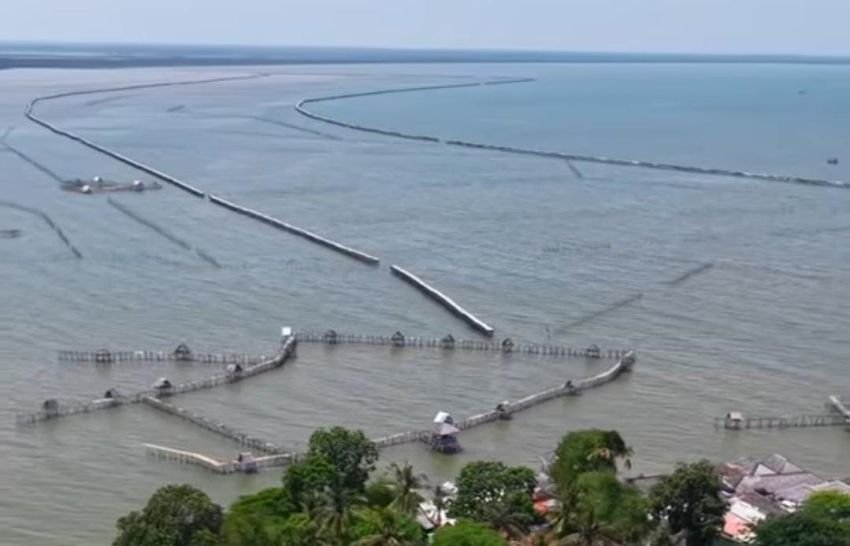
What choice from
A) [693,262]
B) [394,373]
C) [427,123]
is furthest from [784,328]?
[427,123]

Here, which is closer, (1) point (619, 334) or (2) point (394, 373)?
(2) point (394, 373)

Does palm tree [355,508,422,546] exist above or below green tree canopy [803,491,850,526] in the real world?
below

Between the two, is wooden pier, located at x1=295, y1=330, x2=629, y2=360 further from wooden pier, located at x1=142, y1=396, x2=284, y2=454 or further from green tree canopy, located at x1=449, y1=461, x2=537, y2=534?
green tree canopy, located at x1=449, y1=461, x2=537, y2=534

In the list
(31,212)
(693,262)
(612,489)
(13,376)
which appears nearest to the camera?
(612,489)

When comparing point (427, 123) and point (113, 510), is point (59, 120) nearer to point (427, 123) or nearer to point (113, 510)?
point (427, 123)

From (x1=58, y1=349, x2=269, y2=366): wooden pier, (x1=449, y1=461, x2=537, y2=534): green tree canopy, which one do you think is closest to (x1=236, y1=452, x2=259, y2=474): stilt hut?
(x1=449, y1=461, x2=537, y2=534): green tree canopy

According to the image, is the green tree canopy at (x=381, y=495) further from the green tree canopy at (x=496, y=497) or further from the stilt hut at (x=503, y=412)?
the stilt hut at (x=503, y=412)

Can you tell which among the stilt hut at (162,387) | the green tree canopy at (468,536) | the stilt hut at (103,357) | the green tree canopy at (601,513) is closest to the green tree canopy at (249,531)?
the green tree canopy at (468,536)
